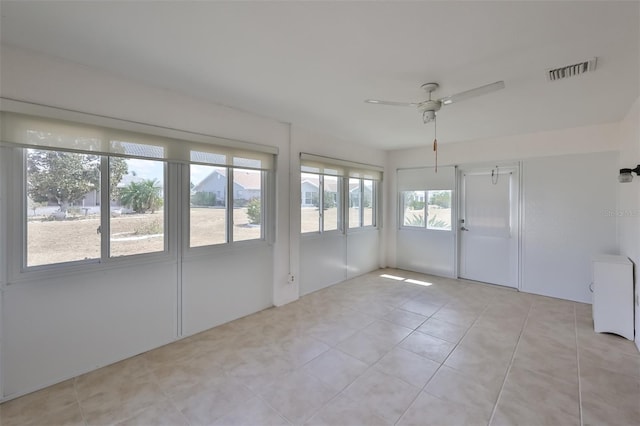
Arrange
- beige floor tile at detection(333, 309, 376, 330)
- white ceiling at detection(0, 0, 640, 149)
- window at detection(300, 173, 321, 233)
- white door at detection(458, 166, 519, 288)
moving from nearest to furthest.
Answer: white ceiling at detection(0, 0, 640, 149)
beige floor tile at detection(333, 309, 376, 330)
window at detection(300, 173, 321, 233)
white door at detection(458, 166, 519, 288)

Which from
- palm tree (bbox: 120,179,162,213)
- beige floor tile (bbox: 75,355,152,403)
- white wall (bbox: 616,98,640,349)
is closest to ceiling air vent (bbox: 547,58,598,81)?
white wall (bbox: 616,98,640,349)

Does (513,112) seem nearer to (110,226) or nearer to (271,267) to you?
(271,267)

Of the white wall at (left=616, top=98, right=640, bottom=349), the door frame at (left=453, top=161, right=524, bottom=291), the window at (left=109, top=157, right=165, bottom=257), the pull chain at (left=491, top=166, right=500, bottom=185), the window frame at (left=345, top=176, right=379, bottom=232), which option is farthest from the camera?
the window frame at (left=345, top=176, right=379, bottom=232)

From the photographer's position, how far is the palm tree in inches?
101

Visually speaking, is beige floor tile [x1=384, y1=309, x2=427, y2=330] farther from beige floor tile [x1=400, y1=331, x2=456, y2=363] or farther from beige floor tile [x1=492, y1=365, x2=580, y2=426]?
beige floor tile [x1=492, y1=365, x2=580, y2=426]

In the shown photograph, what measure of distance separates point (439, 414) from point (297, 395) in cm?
98

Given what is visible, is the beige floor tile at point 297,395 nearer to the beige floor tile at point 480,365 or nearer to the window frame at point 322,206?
the beige floor tile at point 480,365

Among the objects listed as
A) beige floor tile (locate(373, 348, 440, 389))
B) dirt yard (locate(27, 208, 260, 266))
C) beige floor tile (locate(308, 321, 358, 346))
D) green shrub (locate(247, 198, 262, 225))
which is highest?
green shrub (locate(247, 198, 262, 225))

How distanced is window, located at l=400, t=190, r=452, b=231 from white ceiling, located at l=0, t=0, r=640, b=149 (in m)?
2.35

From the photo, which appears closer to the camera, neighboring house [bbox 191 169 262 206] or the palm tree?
the palm tree

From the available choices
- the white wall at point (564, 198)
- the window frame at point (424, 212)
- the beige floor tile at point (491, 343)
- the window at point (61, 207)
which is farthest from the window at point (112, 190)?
the white wall at point (564, 198)

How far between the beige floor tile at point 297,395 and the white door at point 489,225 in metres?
3.86

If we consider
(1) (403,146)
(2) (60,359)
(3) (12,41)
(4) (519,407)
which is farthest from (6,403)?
(1) (403,146)

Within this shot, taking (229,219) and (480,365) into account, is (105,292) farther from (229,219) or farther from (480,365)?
(480,365)
